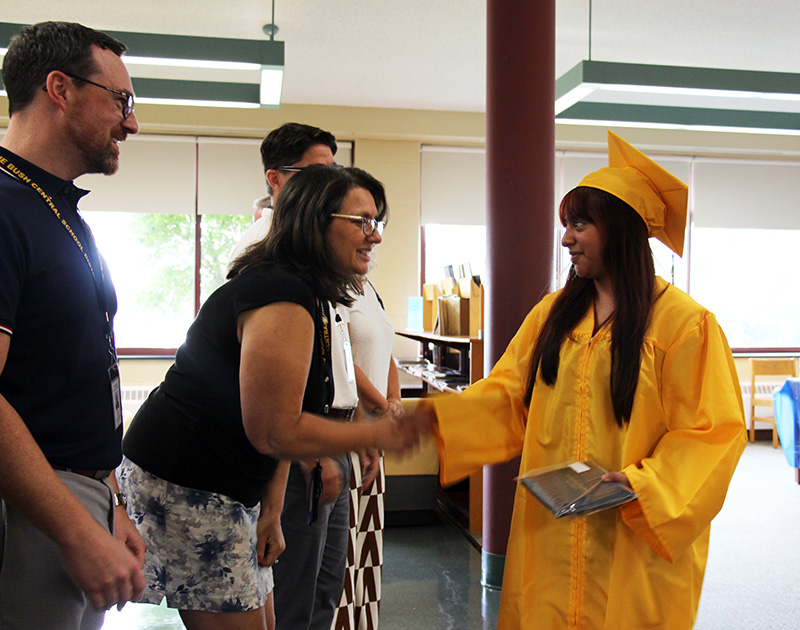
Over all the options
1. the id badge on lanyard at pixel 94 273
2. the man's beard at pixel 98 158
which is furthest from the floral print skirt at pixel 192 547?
the man's beard at pixel 98 158

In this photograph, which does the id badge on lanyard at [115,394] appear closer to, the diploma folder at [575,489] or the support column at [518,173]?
the diploma folder at [575,489]

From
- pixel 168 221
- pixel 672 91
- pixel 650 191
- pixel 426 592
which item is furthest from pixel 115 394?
pixel 168 221

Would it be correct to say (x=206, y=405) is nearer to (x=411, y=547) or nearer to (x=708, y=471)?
(x=708, y=471)

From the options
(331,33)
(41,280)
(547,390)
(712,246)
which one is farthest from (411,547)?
(712,246)

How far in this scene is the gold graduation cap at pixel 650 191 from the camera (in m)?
1.57

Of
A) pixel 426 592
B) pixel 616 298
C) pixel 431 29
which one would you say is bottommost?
pixel 426 592

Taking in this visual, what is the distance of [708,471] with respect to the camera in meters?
1.37

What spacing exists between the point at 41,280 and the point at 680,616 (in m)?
1.37

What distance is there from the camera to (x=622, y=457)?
4.83ft

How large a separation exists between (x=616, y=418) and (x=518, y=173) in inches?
72.0

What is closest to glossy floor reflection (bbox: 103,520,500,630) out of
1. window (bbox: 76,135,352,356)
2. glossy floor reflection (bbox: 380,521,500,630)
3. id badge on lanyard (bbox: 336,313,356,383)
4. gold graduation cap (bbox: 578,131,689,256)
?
glossy floor reflection (bbox: 380,521,500,630)

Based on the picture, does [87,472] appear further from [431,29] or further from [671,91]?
[431,29]

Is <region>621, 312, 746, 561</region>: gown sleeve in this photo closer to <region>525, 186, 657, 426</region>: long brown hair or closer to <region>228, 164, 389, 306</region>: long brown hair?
<region>525, 186, 657, 426</region>: long brown hair

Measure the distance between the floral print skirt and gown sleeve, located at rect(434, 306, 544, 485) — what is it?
Result: 512mm
